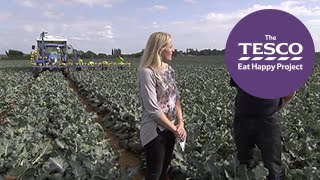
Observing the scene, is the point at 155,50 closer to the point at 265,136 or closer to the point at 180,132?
the point at 180,132

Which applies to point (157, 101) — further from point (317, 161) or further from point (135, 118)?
point (135, 118)

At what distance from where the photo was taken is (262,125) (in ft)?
11.7

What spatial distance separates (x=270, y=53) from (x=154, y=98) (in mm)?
1095

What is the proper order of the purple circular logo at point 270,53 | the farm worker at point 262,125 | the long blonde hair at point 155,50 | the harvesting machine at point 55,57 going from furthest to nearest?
the harvesting machine at point 55,57 < the farm worker at point 262,125 < the long blonde hair at point 155,50 < the purple circular logo at point 270,53

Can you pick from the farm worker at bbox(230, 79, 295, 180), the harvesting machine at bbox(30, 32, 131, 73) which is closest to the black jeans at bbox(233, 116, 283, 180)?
the farm worker at bbox(230, 79, 295, 180)

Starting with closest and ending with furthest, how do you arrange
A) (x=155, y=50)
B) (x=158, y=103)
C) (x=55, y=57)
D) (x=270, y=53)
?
(x=270, y=53), (x=155, y=50), (x=158, y=103), (x=55, y=57)

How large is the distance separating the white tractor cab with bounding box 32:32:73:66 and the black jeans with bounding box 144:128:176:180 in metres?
22.8

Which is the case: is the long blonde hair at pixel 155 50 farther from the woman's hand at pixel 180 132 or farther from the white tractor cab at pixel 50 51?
the white tractor cab at pixel 50 51

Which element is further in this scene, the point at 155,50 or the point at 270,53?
the point at 155,50

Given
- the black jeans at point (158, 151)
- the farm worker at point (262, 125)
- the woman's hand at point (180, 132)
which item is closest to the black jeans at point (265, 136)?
the farm worker at point (262, 125)

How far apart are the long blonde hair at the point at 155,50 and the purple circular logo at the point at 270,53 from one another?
72 centimetres

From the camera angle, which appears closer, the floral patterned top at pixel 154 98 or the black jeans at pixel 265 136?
the floral patterned top at pixel 154 98

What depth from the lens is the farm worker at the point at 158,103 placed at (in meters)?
3.40

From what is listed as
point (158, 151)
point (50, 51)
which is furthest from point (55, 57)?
point (158, 151)
